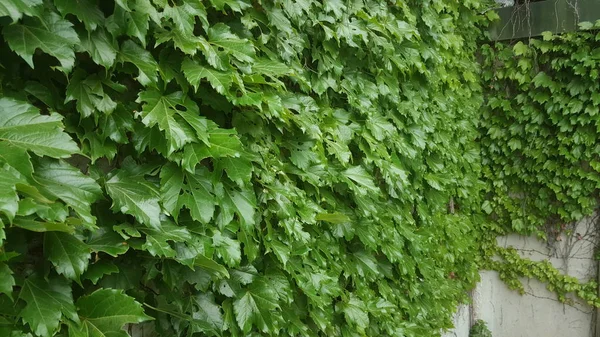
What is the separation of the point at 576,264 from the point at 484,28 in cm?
226


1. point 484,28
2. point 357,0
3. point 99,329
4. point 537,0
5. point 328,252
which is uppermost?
point 537,0

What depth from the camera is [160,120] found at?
1032 millimetres

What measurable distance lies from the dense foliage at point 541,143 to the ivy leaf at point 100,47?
367 cm

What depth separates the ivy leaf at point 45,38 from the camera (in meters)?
0.81

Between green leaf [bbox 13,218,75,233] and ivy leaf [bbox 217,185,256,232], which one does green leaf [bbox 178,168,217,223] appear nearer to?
ivy leaf [bbox 217,185,256,232]

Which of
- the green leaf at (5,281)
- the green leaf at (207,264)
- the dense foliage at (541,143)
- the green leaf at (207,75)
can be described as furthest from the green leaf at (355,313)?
the dense foliage at (541,143)

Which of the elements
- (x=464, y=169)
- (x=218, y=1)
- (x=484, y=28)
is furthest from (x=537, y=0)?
(x=218, y=1)

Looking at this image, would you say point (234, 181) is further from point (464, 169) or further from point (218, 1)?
point (464, 169)

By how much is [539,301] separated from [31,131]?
4.63m

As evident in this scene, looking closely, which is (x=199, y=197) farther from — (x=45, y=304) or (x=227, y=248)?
(x=45, y=304)

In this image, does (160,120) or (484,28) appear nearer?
(160,120)

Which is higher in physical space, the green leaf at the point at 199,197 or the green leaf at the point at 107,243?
the green leaf at the point at 199,197

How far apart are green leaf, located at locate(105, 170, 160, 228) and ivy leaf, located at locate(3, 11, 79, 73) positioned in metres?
0.26

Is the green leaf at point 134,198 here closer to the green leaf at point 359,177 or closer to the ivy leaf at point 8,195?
the ivy leaf at point 8,195
